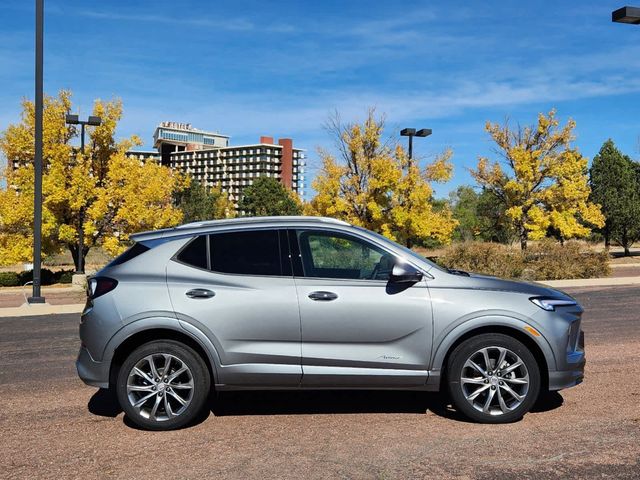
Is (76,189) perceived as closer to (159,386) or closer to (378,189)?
(378,189)

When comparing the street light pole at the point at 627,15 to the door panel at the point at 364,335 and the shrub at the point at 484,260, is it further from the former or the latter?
the door panel at the point at 364,335

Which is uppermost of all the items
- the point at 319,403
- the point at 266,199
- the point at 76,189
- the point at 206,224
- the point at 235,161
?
the point at 235,161

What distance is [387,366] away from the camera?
16.6 feet

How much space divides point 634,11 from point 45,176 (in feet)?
70.3

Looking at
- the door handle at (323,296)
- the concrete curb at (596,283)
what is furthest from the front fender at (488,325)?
the concrete curb at (596,283)

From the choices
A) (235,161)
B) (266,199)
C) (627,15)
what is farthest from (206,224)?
(235,161)

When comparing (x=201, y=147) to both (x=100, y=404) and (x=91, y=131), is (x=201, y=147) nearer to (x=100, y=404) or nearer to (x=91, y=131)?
(x=91, y=131)

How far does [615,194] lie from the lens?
4262cm

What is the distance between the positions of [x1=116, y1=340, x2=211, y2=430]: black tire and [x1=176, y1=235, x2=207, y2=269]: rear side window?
26.7 inches

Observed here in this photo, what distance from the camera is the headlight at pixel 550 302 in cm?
512

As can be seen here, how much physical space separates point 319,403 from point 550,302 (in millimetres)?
2328

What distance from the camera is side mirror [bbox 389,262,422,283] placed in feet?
16.4

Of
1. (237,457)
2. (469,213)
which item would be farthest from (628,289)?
(469,213)

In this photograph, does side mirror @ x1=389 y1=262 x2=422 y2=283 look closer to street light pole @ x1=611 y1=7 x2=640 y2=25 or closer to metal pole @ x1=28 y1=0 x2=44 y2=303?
street light pole @ x1=611 y1=7 x2=640 y2=25
